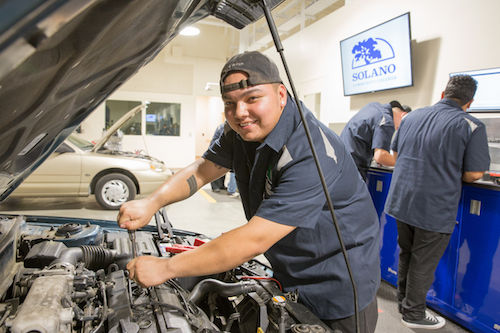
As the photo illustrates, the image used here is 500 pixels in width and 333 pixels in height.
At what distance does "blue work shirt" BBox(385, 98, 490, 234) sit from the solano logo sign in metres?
1.93

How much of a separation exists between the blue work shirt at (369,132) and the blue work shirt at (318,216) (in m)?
1.86

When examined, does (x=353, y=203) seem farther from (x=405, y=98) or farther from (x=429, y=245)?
(x=405, y=98)

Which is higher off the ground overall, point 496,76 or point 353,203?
point 496,76

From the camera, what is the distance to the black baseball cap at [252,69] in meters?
1.06

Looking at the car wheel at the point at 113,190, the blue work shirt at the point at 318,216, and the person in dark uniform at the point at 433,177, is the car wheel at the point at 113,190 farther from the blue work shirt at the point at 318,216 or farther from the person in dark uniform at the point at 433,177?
the blue work shirt at the point at 318,216

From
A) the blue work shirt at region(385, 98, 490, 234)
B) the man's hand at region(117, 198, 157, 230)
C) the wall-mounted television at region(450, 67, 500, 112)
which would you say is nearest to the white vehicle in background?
the man's hand at region(117, 198, 157, 230)

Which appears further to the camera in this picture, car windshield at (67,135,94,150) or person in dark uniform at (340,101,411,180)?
car windshield at (67,135,94,150)

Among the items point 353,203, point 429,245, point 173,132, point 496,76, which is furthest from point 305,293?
point 173,132

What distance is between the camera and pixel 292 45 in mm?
6988

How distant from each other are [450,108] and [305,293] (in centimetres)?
186

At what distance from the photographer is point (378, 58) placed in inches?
168

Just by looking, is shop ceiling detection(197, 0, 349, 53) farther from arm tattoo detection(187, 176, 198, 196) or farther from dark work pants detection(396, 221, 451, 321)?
arm tattoo detection(187, 176, 198, 196)

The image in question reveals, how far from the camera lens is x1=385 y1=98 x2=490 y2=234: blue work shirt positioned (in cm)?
222

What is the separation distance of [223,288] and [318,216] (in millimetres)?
512
